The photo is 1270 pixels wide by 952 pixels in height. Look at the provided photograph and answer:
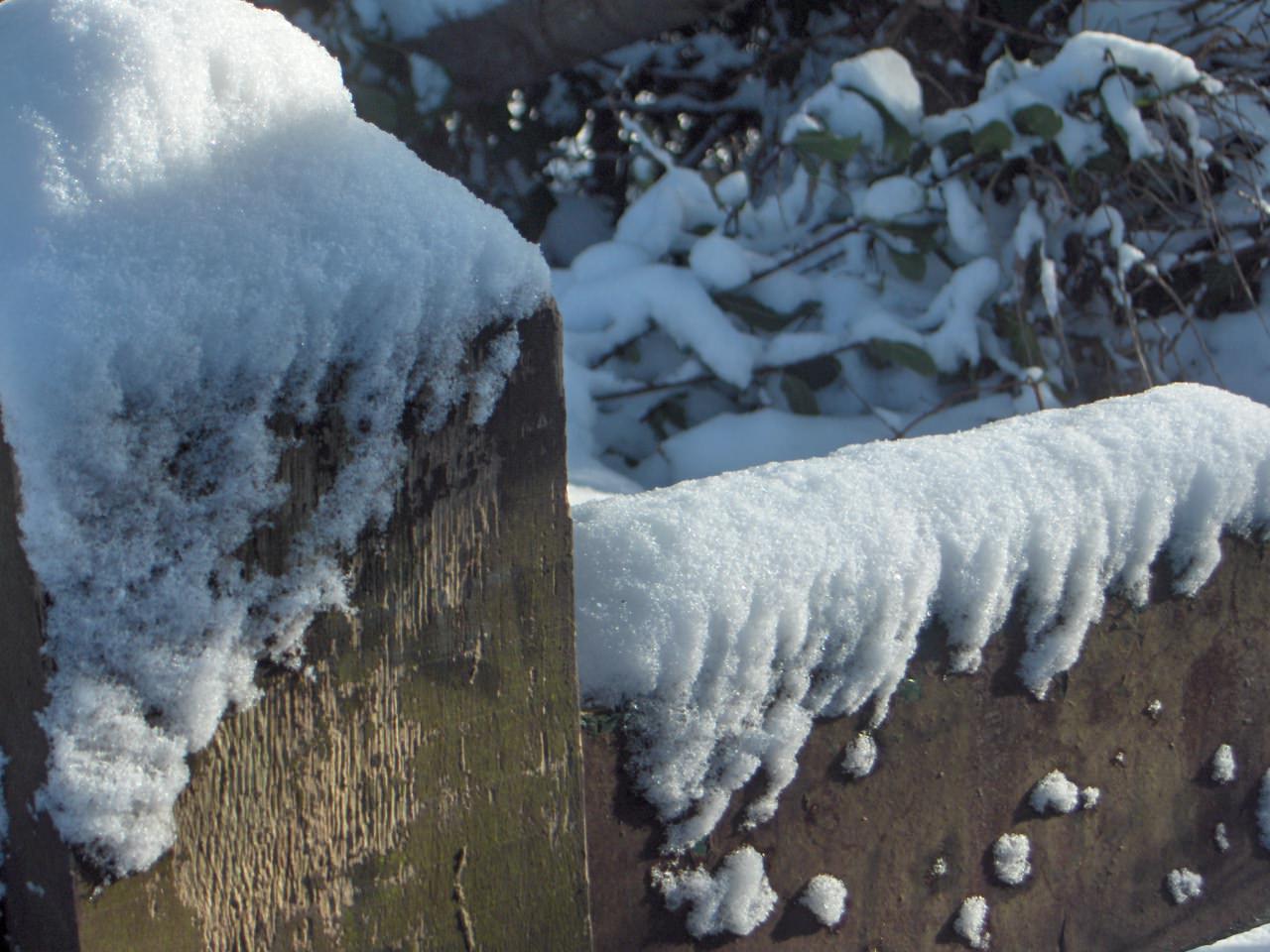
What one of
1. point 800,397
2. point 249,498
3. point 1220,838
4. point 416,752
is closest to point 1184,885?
point 1220,838

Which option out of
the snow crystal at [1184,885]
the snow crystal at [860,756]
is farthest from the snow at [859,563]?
the snow crystal at [1184,885]

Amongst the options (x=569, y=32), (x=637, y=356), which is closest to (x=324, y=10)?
(x=569, y=32)

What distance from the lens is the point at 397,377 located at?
0.73 metres

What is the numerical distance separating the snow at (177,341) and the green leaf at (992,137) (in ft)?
7.20

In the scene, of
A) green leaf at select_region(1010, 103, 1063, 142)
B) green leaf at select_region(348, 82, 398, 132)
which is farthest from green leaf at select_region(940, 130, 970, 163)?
green leaf at select_region(348, 82, 398, 132)

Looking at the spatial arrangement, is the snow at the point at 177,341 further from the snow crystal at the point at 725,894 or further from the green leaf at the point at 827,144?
the green leaf at the point at 827,144

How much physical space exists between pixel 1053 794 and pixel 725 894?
1.45 feet

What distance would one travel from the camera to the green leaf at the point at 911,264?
107 inches

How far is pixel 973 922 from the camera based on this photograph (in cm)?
126

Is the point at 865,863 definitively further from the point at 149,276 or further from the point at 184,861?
the point at 149,276

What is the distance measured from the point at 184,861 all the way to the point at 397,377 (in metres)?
0.33

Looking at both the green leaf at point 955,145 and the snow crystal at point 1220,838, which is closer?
the snow crystal at point 1220,838

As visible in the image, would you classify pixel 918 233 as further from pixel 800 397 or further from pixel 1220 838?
pixel 1220 838

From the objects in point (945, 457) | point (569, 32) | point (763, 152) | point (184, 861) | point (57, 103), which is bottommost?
point (184, 861)
